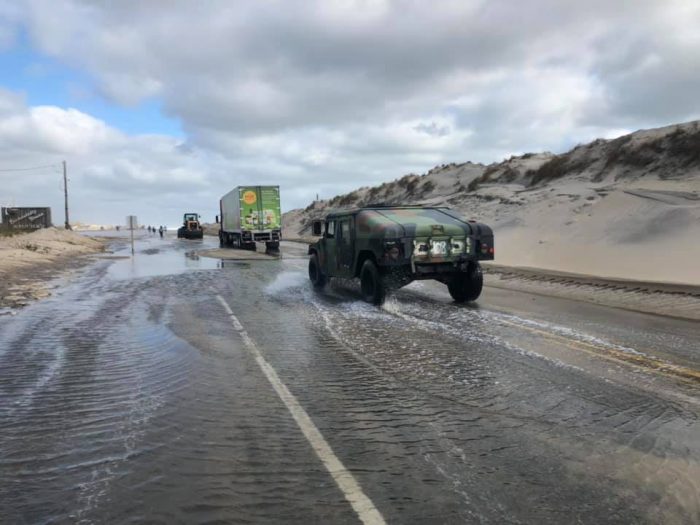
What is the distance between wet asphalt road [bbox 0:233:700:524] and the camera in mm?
3293

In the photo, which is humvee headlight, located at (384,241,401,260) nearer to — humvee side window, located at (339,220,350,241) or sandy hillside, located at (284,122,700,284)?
humvee side window, located at (339,220,350,241)

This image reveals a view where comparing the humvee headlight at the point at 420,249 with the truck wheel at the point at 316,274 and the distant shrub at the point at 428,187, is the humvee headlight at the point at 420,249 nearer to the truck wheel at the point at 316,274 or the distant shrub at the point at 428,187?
the truck wheel at the point at 316,274

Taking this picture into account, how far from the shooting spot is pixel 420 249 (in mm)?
11383

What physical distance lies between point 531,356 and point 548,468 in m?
3.29

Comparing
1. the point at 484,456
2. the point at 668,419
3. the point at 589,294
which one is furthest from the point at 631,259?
the point at 484,456

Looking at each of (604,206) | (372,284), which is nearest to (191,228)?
(604,206)

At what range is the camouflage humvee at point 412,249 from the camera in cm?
1130

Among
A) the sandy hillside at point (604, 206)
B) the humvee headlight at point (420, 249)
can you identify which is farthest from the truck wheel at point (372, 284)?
the sandy hillside at point (604, 206)

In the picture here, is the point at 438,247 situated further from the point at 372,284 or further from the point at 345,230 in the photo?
the point at 345,230

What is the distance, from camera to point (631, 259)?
18047 mm

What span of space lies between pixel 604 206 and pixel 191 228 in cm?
4797

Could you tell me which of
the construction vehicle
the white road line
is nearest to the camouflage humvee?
the white road line

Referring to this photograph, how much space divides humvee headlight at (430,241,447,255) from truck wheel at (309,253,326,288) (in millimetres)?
4024

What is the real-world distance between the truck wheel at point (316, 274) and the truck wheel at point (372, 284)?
266 centimetres
